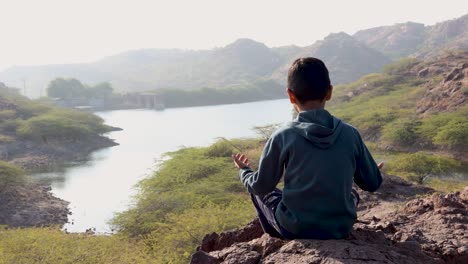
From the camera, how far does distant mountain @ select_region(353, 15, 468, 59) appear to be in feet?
346

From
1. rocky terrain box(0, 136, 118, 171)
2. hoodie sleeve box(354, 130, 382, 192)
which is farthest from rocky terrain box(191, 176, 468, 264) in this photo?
rocky terrain box(0, 136, 118, 171)

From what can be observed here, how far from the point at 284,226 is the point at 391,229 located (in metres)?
0.90

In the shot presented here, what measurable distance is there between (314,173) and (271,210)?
0.37 meters

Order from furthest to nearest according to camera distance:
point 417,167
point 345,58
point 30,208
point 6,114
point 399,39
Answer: point 399,39 → point 345,58 → point 6,114 → point 30,208 → point 417,167

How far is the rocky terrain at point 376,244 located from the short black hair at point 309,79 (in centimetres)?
74

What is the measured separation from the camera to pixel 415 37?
12988 cm

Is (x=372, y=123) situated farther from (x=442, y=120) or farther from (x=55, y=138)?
(x=55, y=138)

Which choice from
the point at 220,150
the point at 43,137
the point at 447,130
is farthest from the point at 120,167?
the point at 447,130

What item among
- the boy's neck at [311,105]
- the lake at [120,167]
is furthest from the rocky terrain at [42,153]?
the boy's neck at [311,105]

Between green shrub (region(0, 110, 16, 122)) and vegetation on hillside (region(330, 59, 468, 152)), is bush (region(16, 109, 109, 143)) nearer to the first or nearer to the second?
green shrub (region(0, 110, 16, 122))

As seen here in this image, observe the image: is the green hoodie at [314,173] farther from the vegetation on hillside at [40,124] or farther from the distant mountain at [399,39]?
the distant mountain at [399,39]

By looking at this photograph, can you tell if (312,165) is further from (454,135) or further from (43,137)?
(43,137)

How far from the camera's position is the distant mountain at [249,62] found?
104 meters

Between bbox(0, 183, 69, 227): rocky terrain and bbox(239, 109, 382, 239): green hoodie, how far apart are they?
1687cm
